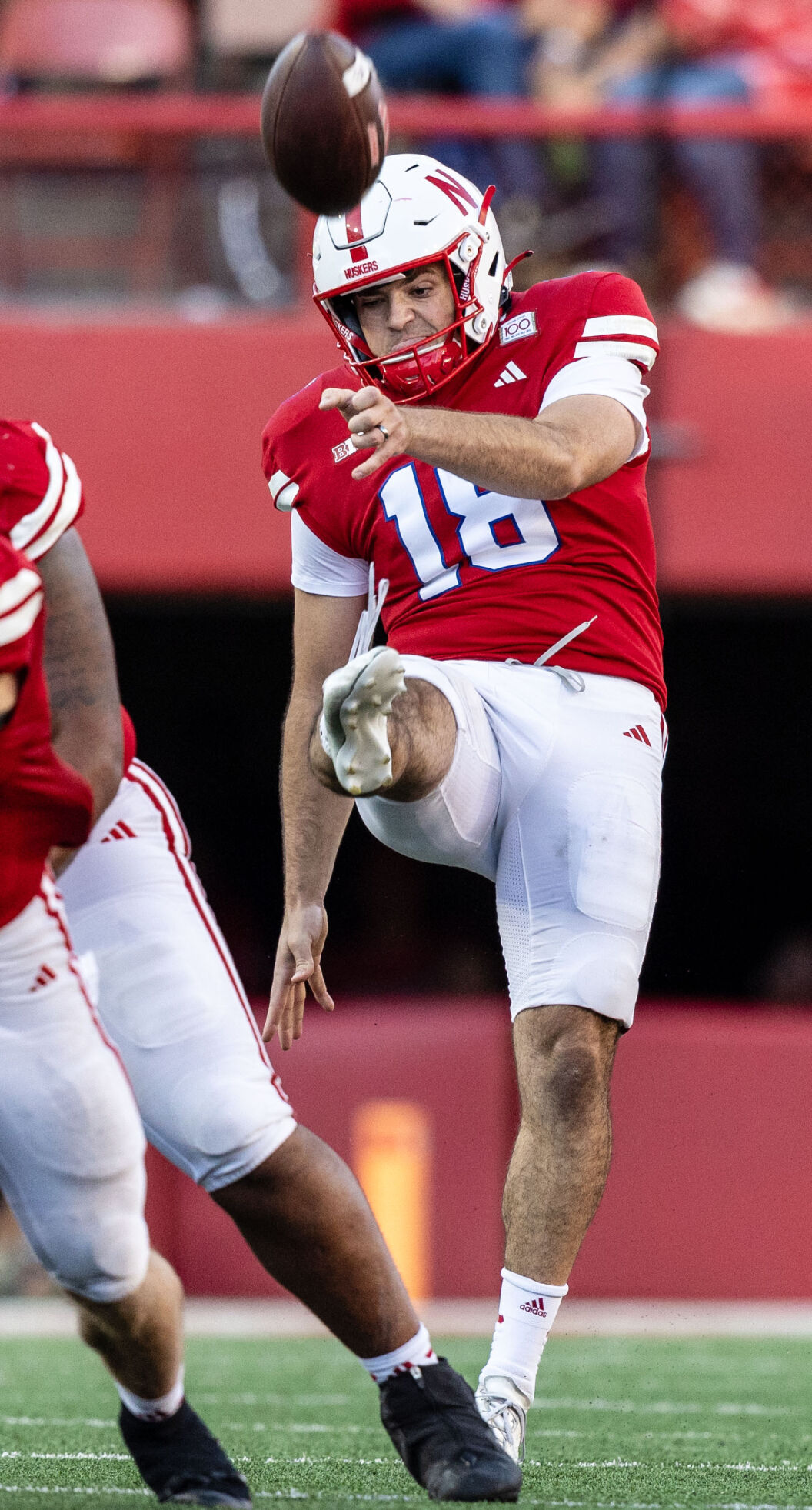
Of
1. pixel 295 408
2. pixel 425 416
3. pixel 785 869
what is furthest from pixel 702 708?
pixel 425 416

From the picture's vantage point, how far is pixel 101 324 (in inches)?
286

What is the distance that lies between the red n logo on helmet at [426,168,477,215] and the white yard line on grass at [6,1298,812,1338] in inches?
154

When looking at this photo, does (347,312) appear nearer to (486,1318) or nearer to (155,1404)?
(155,1404)

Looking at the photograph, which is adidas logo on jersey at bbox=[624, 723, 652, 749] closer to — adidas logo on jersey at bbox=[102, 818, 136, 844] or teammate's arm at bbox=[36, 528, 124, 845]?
adidas logo on jersey at bbox=[102, 818, 136, 844]

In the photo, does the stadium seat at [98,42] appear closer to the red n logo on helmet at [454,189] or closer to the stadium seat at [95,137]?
the stadium seat at [95,137]

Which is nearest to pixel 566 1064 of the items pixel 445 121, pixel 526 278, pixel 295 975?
pixel 295 975

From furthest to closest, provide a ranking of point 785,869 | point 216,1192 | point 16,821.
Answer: point 785,869 → point 216,1192 → point 16,821

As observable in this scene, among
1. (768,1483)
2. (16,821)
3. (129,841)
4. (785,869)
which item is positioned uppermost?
(16,821)

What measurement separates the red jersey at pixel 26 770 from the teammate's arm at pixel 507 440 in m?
0.49

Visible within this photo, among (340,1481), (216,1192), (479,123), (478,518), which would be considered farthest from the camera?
(479,123)

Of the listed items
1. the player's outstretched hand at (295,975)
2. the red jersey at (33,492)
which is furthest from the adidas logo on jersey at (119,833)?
the player's outstretched hand at (295,975)

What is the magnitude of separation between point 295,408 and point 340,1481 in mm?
1693

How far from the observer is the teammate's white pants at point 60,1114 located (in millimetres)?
2336

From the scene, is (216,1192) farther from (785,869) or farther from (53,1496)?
(785,869)
